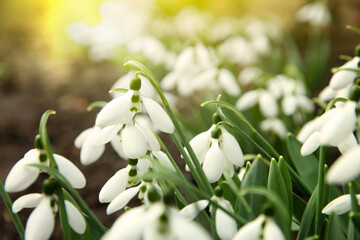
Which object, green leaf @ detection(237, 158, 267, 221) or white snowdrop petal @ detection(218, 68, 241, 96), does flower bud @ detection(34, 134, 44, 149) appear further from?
white snowdrop petal @ detection(218, 68, 241, 96)

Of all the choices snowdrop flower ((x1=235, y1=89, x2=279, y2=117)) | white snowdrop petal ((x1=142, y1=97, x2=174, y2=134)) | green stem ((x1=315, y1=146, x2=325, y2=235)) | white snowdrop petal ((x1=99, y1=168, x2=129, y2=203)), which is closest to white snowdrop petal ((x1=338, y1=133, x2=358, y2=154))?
green stem ((x1=315, y1=146, x2=325, y2=235))

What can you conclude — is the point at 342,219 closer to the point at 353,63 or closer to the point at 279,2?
the point at 353,63

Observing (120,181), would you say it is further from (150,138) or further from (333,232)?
(333,232)

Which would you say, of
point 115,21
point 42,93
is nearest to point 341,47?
point 115,21

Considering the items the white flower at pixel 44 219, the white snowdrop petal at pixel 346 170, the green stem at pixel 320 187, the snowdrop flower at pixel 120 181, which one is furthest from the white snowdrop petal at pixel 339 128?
the white flower at pixel 44 219

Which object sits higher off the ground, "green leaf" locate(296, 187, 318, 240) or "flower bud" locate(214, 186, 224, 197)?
"flower bud" locate(214, 186, 224, 197)

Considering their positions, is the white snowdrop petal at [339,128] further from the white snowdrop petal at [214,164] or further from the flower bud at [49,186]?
the flower bud at [49,186]

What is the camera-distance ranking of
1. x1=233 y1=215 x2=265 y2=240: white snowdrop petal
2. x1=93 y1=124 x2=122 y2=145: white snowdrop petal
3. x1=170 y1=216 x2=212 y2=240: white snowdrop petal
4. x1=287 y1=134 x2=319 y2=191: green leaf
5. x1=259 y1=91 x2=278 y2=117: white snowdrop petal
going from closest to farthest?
x1=170 y1=216 x2=212 y2=240: white snowdrop petal
x1=233 y1=215 x2=265 y2=240: white snowdrop petal
x1=93 y1=124 x2=122 y2=145: white snowdrop petal
x1=287 y1=134 x2=319 y2=191: green leaf
x1=259 y1=91 x2=278 y2=117: white snowdrop petal
